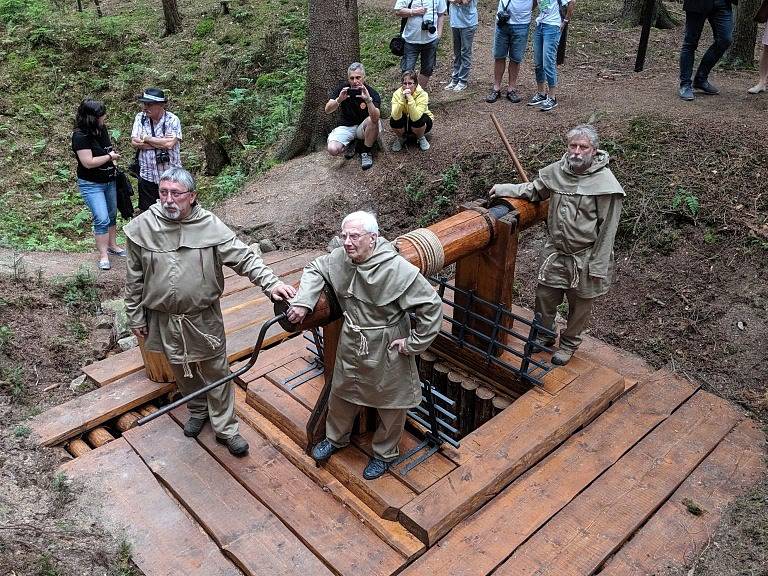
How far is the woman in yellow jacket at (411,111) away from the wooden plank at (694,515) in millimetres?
4909

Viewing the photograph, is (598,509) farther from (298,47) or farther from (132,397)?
(298,47)

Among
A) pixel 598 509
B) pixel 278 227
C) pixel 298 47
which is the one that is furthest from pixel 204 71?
pixel 598 509

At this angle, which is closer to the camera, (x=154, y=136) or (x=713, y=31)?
(x=154, y=136)

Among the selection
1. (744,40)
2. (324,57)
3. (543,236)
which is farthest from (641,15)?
(543,236)

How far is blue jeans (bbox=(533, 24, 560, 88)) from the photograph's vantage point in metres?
7.89

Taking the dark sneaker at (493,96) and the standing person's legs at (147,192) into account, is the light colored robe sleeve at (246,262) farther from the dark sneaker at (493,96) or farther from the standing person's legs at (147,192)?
the dark sneaker at (493,96)

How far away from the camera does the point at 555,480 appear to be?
388 centimetres

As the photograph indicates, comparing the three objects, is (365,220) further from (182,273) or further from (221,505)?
(221,505)

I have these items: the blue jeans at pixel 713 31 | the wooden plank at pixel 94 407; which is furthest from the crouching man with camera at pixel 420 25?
the wooden plank at pixel 94 407

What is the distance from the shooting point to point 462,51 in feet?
30.8

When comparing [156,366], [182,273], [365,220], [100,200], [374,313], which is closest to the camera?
[365,220]

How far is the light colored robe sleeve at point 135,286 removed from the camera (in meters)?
3.66

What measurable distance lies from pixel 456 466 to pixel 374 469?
19.5 inches

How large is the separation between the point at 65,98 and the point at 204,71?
283cm
